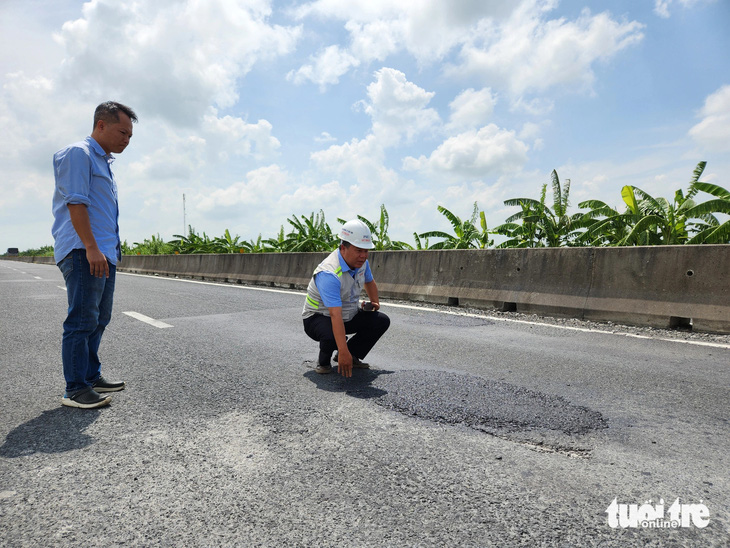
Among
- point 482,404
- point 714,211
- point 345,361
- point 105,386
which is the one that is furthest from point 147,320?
point 714,211

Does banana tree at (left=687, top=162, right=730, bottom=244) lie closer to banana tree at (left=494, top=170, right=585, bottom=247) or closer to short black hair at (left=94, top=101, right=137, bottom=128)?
banana tree at (left=494, top=170, right=585, bottom=247)

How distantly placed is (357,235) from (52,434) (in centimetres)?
239

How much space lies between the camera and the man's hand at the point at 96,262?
11.2 ft

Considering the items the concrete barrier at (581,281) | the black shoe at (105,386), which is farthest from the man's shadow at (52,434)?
the concrete barrier at (581,281)

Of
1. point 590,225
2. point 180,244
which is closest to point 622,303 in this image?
point 590,225

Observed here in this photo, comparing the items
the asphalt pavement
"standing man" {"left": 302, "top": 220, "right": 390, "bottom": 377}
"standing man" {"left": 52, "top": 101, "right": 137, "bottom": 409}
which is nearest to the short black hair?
"standing man" {"left": 52, "top": 101, "right": 137, "bottom": 409}

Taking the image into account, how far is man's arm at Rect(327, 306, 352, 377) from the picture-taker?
394 cm

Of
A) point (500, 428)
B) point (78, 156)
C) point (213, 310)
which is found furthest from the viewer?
point (213, 310)

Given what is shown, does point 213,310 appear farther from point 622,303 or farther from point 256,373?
point 622,303

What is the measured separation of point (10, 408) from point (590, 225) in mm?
16802

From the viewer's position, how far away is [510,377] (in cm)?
438

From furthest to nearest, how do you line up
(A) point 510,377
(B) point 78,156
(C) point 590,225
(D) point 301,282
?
(C) point 590,225 → (D) point 301,282 → (A) point 510,377 → (B) point 78,156

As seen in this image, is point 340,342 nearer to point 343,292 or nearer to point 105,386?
point 343,292

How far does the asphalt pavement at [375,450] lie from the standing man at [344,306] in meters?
0.27
